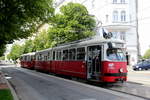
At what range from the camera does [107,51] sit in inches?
627

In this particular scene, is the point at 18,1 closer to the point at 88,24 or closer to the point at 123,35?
the point at 88,24

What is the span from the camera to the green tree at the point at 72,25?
149 feet

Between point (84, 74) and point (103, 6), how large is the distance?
1456 inches

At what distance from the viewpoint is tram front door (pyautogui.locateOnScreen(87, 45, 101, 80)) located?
16344mm

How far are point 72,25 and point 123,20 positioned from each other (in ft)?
39.4

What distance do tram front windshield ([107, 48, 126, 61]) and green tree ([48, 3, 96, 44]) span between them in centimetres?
2852

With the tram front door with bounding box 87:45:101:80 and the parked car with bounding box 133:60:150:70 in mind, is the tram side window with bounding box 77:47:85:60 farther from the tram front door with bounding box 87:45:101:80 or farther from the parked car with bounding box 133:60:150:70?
the parked car with bounding box 133:60:150:70

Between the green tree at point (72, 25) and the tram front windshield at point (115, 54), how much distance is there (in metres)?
28.5

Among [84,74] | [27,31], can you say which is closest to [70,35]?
[27,31]

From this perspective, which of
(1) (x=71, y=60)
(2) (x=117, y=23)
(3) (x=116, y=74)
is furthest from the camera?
(2) (x=117, y=23)

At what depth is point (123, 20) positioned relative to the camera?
2028 inches

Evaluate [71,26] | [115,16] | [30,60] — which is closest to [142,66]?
[115,16]

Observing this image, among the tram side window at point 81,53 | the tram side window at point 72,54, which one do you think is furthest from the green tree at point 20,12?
the tram side window at point 72,54

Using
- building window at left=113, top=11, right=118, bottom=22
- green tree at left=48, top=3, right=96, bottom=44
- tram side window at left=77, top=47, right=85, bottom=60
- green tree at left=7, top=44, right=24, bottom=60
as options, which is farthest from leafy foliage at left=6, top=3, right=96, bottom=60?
green tree at left=7, top=44, right=24, bottom=60
